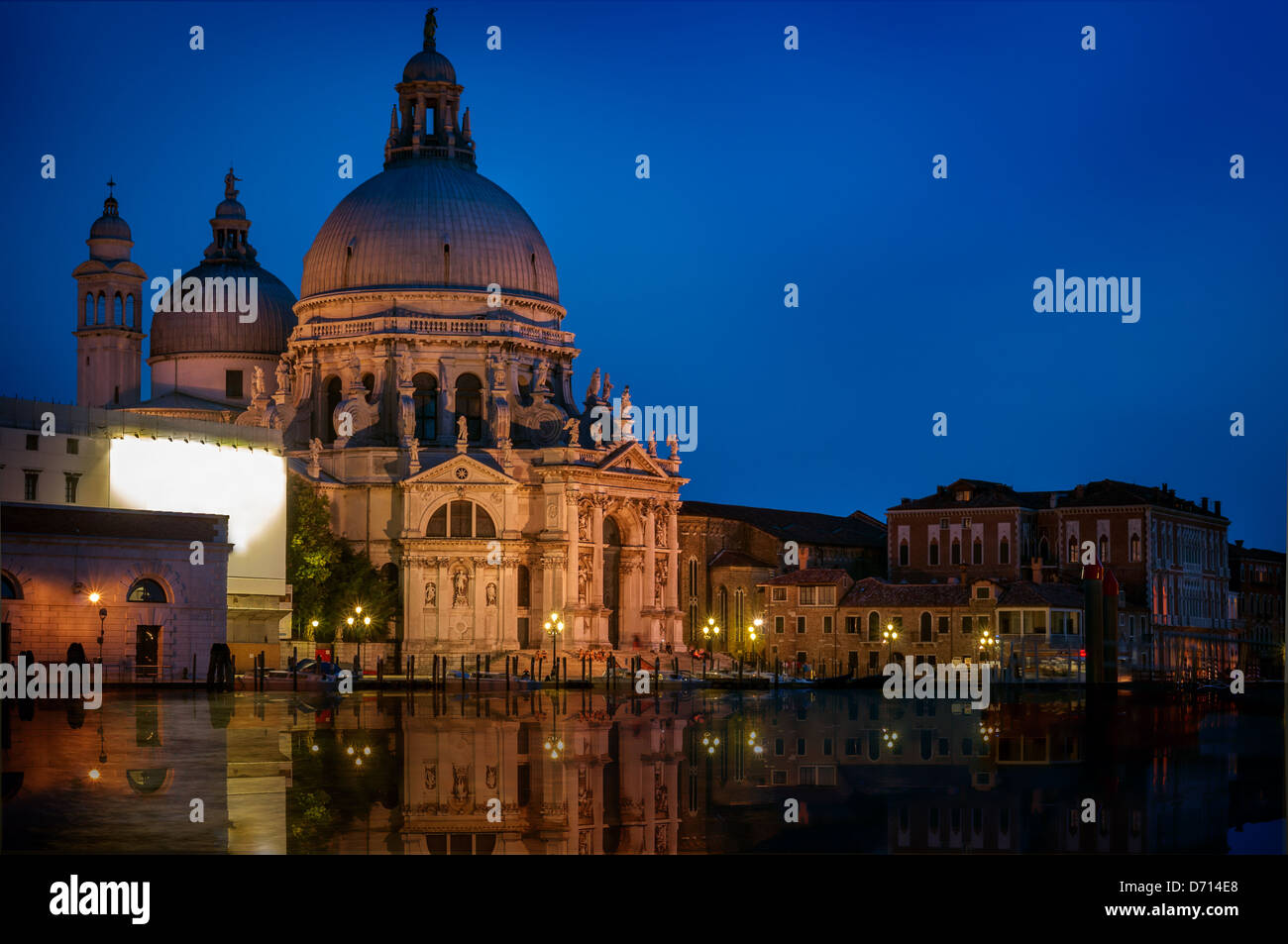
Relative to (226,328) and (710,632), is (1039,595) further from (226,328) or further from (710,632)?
(226,328)

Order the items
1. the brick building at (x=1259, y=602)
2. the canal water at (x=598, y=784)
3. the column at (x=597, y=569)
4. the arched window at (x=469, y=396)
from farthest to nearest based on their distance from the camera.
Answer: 1. the brick building at (x=1259, y=602)
2. the arched window at (x=469, y=396)
3. the column at (x=597, y=569)
4. the canal water at (x=598, y=784)

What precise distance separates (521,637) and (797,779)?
4921 cm

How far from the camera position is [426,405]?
7962 centimetres

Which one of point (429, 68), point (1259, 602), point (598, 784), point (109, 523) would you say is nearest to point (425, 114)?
point (429, 68)

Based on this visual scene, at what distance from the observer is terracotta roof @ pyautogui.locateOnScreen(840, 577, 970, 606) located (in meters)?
78.3

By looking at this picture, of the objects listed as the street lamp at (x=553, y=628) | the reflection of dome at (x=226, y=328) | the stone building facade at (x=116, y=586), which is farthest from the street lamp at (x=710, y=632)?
the stone building facade at (x=116, y=586)

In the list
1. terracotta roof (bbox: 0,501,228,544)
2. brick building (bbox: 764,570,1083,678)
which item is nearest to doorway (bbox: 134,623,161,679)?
terracotta roof (bbox: 0,501,228,544)

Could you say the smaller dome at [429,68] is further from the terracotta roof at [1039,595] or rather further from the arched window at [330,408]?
the terracotta roof at [1039,595]

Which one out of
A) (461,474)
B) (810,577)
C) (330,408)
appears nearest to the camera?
(461,474)

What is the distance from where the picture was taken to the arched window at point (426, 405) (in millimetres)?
79312

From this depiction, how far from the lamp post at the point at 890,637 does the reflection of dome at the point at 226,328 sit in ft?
101

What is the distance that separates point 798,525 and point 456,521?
77.4ft

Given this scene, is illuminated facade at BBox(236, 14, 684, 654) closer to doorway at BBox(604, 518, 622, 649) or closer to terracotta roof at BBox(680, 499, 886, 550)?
doorway at BBox(604, 518, 622, 649)

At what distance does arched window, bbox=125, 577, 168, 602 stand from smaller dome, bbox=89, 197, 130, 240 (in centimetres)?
3633
